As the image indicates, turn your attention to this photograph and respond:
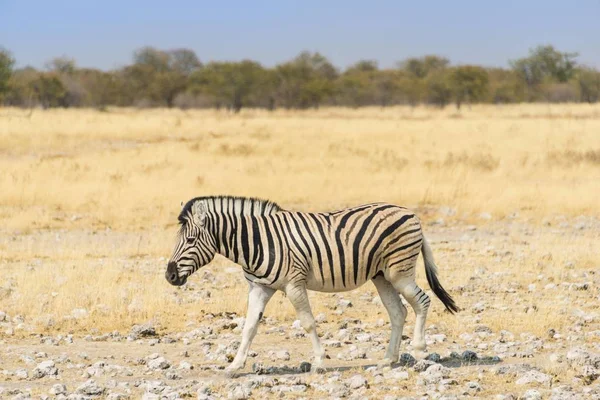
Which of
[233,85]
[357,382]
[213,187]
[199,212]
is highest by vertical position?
[233,85]

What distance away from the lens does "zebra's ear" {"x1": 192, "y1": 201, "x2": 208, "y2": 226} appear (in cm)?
814

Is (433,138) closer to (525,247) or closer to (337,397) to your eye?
(525,247)

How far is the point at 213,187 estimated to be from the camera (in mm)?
22969

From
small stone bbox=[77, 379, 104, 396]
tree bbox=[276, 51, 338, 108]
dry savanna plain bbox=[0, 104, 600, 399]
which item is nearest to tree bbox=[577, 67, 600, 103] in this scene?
tree bbox=[276, 51, 338, 108]

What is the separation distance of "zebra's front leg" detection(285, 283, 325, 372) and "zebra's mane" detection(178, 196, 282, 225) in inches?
31.3

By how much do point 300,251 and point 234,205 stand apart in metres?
0.75

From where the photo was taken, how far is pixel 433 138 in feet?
117

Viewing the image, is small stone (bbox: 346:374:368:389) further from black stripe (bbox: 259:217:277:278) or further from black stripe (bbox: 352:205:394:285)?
black stripe (bbox: 259:217:277:278)

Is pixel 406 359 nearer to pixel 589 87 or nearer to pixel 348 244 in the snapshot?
pixel 348 244

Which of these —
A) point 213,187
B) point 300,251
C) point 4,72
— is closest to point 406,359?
point 300,251

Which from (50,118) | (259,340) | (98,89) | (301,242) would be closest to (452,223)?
(259,340)

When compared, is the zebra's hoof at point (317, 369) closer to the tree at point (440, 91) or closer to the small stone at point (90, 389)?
the small stone at point (90, 389)

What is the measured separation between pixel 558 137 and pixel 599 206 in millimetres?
14789

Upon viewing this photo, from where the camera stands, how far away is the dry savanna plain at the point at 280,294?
789cm
